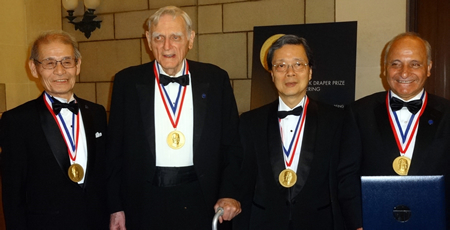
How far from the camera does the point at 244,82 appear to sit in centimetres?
477

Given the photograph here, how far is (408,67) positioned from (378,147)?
47cm

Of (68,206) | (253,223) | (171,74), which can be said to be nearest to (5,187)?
(68,206)

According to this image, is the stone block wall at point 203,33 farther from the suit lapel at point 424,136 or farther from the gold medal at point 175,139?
the gold medal at point 175,139

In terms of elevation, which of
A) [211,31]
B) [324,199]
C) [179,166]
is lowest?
[324,199]

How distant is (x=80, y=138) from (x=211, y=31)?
282cm

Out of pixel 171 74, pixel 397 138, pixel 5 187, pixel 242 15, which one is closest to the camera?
pixel 5 187

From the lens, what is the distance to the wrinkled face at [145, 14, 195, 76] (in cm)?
236

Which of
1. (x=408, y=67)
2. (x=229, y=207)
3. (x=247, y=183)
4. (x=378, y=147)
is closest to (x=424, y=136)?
(x=378, y=147)

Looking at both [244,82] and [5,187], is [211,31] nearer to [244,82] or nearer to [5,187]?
[244,82]

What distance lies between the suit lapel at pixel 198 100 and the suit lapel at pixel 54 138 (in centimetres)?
69

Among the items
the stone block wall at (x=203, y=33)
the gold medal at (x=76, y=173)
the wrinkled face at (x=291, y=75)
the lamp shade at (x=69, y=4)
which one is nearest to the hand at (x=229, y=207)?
the wrinkled face at (x=291, y=75)

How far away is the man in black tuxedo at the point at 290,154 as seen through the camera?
7.41 feet

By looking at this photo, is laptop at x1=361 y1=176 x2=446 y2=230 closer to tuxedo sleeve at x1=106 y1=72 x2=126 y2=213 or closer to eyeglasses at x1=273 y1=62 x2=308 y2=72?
eyeglasses at x1=273 y1=62 x2=308 y2=72

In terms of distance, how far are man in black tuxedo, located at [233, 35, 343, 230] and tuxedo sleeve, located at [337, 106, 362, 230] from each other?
0.05 meters
